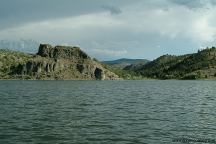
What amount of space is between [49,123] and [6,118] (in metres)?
8.83

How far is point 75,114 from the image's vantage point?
2707 inches

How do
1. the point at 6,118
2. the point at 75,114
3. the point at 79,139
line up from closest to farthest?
the point at 79,139 → the point at 6,118 → the point at 75,114

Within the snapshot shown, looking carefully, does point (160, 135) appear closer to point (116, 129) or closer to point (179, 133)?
point (179, 133)

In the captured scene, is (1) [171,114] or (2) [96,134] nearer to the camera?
(2) [96,134]

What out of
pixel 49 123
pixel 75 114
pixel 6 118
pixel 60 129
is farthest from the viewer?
pixel 75 114

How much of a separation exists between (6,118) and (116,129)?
19648 mm

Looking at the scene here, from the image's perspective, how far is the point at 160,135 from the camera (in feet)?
155

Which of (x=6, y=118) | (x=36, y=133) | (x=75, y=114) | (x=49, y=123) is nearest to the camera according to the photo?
(x=36, y=133)

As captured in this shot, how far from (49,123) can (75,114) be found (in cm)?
1250

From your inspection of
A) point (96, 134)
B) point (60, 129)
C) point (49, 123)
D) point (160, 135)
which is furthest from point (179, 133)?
point (49, 123)

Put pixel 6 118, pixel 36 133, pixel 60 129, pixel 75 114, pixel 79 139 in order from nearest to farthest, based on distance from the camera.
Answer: pixel 79 139
pixel 36 133
pixel 60 129
pixel 6 118
pixel 75 114

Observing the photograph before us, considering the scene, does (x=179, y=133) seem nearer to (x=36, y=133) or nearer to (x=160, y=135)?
(x=160, y=135)

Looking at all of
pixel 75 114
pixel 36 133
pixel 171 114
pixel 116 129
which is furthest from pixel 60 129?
pixel 171 114

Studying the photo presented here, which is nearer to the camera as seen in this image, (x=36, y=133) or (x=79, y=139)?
(x=79, y=139)
